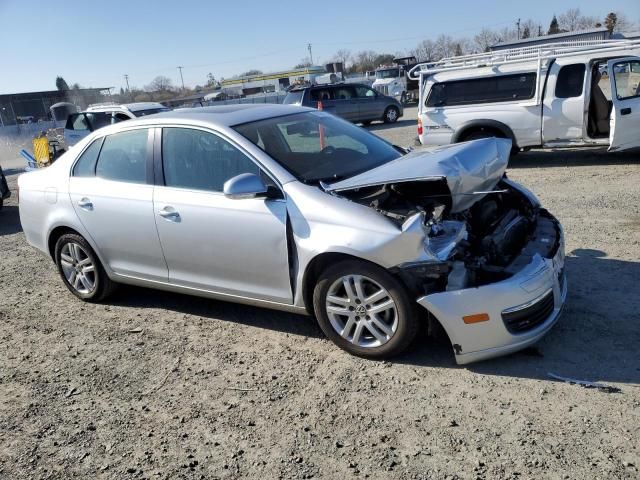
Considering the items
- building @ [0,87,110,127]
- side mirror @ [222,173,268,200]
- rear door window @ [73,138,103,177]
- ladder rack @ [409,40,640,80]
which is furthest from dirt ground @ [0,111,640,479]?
building @ [0,87,110,127]

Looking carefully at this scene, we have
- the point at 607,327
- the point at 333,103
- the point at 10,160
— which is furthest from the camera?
the point at 10,160

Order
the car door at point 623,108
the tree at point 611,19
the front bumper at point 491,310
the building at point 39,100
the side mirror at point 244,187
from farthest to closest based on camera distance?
the tree at point 611,19 < the building at point 39,100 < the car door at point 623,108 < the side mirror at point 244,187 < the front bumper at point 491,310

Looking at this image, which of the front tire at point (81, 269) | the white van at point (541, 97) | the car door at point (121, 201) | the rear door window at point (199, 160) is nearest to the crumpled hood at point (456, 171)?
the rear door window at point (199, 160)

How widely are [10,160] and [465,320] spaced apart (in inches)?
1045

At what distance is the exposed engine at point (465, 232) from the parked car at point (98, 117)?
12024 millimetres

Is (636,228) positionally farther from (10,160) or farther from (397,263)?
(10,160)

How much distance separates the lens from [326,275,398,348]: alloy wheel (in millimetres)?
3551

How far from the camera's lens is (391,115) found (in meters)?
22.2

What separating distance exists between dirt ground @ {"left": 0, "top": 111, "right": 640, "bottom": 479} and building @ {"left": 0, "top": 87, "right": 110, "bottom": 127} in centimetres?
4973

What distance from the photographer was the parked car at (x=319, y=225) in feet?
11.1

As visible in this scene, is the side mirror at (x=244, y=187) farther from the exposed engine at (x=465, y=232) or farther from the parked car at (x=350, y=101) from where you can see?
the parked car at (x=350, y=101)

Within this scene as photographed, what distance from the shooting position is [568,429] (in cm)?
287

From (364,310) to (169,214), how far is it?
1721 millimetres

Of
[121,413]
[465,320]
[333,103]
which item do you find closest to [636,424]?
[465,320]
